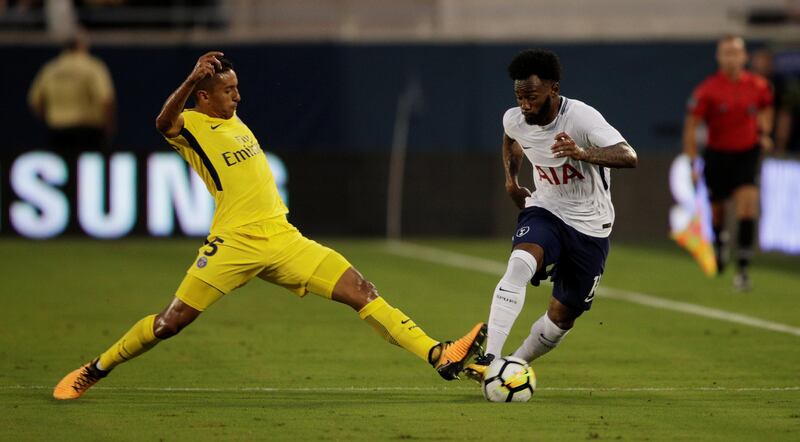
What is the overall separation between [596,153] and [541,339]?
4.23 feet

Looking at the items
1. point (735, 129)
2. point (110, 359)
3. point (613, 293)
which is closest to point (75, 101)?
point (613, 293)

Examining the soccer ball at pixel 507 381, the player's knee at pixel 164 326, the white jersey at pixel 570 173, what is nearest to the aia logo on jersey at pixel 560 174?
the white jersey at pixel 570 173

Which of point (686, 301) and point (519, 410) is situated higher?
point (519, 410)

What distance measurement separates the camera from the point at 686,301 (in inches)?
544

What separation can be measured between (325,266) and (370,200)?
498 inches

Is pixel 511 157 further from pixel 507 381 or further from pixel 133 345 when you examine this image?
pixel 133 345

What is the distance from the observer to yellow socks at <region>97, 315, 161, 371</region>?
8.24m

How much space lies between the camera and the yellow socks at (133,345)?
824cm

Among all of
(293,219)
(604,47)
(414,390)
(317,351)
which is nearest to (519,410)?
(414,390)

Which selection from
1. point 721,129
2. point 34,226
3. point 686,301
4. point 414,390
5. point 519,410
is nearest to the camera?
point 519,410

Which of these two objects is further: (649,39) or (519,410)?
(649,39)

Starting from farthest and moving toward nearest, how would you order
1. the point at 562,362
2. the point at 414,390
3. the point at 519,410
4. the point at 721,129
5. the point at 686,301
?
the point at 721,129 < the point at 686,301 < the point at 562,362 < the point at 414,390 < the point at 519,410

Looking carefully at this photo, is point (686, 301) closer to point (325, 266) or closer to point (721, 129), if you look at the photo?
point (721, 129)

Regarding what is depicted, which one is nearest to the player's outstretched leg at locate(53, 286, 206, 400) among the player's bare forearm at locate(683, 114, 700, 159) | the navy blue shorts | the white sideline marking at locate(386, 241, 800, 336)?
the navy blue shorts
